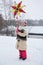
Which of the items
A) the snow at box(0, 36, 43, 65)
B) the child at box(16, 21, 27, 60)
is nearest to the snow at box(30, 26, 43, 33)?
the snow at box(0, 36, 43, 65)

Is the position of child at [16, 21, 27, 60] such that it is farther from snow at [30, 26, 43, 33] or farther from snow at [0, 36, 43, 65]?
snow at [30, 26, 43, 33]

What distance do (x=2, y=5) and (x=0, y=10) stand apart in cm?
5

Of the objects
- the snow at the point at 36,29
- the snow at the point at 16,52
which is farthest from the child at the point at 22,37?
the snow at the point at 36,29

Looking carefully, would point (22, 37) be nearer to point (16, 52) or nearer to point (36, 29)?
point (16, 52)

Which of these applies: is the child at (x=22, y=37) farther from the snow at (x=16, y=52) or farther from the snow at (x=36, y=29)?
the snow at (x=36, y=29)

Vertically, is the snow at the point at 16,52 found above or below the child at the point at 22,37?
below

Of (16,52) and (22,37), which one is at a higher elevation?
(22,37)

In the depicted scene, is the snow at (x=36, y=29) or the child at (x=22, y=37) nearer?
the child at (x=22, y=37)

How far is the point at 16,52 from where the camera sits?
1.27 meters

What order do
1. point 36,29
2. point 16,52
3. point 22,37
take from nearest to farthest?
point 22,37, point 16,52, point 36,29

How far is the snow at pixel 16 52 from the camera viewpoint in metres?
1.13

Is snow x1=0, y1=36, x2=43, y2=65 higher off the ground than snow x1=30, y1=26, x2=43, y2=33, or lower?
lower

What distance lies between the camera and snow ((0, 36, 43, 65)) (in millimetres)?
1133

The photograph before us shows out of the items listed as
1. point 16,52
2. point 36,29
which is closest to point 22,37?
point 16,52
